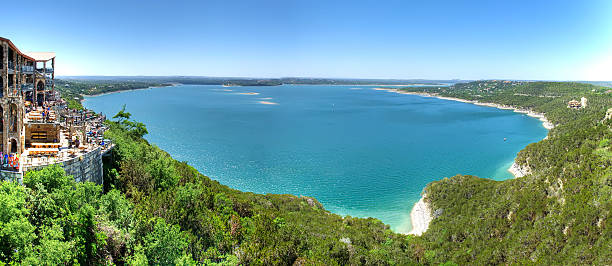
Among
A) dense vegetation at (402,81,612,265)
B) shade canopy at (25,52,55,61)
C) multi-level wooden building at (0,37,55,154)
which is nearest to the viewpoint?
multi-level wooden building at (0,37,55,154)

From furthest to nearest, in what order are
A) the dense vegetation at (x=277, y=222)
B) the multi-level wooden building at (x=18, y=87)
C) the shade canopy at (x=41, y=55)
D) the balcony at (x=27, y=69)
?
the shade canopy at (x=41, y=55) → the balcony at (x=27, y=69) → the multi-level wooden building at (x=18, y=87) → the dense vegetation at (x=277, y=222)

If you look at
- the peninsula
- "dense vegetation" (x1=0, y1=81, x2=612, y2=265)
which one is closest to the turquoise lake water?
the peninsula

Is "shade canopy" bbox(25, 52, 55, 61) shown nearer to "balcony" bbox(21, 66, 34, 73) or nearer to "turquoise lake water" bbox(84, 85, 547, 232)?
"balcony" bbox(21, 66, 34, 73)

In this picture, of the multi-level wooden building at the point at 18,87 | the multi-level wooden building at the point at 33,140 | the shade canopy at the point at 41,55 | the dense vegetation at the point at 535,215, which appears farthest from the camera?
the shade canopy at the point at 41,55

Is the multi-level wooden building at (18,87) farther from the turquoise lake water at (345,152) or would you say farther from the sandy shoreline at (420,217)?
the sandy shoreline at (420,217)

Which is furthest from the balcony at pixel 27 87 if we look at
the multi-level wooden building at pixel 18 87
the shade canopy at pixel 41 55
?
the shade canopy at pixel 41 55

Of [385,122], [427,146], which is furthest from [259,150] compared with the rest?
[385,122]

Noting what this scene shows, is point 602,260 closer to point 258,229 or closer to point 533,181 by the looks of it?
point 533,181

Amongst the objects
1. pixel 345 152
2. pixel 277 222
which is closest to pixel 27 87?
pixel 277 222
